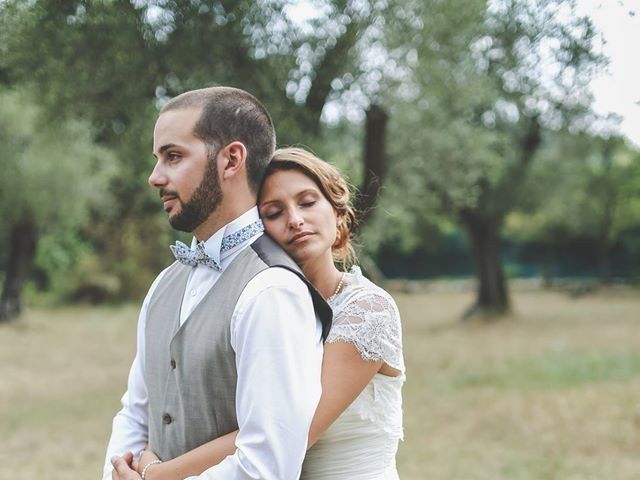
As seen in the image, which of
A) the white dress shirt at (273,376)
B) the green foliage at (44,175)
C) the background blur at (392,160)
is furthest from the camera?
the green foliage at (44,175)

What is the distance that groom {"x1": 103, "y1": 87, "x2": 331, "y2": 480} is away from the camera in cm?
186

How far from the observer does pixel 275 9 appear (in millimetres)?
5734

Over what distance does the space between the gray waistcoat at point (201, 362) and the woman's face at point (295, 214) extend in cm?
10

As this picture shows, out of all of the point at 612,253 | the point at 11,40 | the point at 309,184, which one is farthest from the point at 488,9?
the point at 612,253

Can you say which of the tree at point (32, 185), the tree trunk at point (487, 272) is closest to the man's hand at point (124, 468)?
the tree at point (32, 185)

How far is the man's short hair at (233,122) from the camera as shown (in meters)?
2.06

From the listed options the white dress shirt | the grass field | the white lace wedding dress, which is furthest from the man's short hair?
the grass field

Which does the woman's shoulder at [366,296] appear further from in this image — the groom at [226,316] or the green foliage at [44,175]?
the green foliage at [44,175]

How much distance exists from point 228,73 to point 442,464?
398cm

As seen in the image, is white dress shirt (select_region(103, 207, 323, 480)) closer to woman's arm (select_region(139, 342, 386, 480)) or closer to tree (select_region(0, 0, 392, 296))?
woman's arm (select_region(139, 342, 386, 480))

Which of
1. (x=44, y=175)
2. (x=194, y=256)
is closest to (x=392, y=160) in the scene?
(x=44, y=175)

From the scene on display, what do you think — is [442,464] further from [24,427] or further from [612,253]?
[612,253]

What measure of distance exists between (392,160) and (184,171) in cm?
1163

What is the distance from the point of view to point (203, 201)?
6.84 feet
